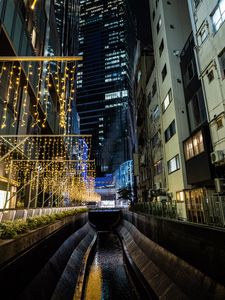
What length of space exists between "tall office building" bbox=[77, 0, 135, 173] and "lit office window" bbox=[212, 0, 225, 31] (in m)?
107

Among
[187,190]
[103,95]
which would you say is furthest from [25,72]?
[103,95]

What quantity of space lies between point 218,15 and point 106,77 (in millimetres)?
149410

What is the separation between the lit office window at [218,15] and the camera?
44.7 feet

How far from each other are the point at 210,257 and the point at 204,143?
1094cm

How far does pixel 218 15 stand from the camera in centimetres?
1420

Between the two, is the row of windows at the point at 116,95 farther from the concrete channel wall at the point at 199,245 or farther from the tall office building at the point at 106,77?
the concrete channel wall at the point at 199,245

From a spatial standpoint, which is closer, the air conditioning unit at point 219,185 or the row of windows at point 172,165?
the air conditioning unit at point 219,185

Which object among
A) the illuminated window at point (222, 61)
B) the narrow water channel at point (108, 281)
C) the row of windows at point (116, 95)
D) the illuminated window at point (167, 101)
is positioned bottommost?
the narrow water channel at point (108, 281)

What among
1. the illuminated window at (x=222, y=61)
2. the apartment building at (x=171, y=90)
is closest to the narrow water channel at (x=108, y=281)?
the apartment building at (x=171, y=90)

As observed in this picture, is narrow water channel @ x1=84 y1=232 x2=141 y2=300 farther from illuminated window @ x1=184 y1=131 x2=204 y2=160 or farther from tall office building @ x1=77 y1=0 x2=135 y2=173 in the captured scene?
tall office building @ x1=77 y1=0 x2=135 y2=173

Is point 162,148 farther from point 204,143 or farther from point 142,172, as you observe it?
point 142,172

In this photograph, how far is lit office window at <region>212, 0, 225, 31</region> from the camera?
13.6 meters

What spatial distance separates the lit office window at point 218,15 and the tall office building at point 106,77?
351 ft

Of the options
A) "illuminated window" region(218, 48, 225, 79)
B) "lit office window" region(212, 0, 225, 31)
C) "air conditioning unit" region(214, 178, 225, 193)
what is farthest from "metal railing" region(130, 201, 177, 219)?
"lit office window" region(212, 0, 225, 31)
